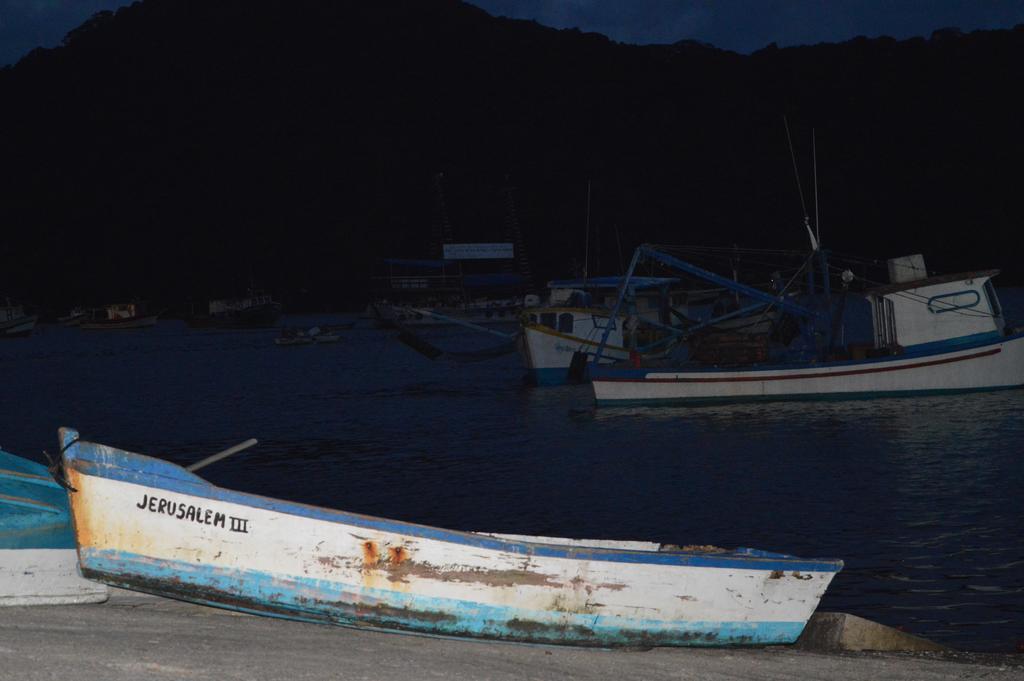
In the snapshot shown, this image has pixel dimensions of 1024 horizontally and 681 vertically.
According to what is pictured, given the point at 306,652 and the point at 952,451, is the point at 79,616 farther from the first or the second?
the point at 952,451

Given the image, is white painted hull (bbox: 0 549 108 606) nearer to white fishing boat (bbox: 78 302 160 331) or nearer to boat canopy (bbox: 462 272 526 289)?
boat canopy (bbox: 462 272 526 289)

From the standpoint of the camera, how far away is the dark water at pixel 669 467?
44.1ft

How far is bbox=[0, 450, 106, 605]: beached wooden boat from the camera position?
33.7 ft

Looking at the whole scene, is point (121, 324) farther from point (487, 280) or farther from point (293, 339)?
point (293, 339)

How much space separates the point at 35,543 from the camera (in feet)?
36.3

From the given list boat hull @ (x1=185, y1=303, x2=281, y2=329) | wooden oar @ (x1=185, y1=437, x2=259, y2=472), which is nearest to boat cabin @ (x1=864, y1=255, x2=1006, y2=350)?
wooden oar @ (x1=185, y1=437, x2=259, y2=472)

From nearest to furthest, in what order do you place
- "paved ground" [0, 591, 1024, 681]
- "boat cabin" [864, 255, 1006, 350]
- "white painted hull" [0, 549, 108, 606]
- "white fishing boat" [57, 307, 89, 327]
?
1. "paved ground" [0, 591, 1024, 681]
2. "white painted hull" [0, 549, 108, 606]
3. "boat cabin" [864, 255, 1006, 350]
4. "white fishing boat" [57, 307, 89, 327]

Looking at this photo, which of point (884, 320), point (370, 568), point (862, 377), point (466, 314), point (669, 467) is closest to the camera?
point (370, 568)

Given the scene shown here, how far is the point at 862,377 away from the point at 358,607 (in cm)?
2415

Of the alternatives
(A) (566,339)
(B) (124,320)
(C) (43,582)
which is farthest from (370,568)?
(B) (124,320)

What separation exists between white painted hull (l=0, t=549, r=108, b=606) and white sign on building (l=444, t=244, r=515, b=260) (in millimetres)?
111688

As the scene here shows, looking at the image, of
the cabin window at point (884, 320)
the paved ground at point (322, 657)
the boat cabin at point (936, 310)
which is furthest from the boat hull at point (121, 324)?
the paved ground at point (322, 657)

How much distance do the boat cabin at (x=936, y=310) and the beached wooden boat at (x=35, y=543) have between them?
77.2ft

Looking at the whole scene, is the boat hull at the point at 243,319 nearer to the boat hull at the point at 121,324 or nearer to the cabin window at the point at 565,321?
the boat hull at the point at 121,324
